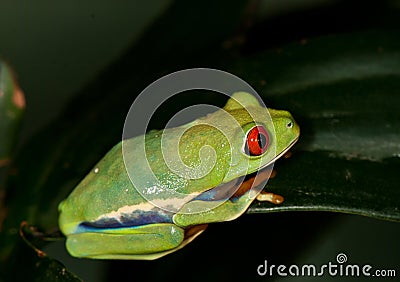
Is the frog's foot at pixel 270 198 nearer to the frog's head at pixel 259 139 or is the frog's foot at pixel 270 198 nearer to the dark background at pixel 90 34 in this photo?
the frog's head at pixel 259 139

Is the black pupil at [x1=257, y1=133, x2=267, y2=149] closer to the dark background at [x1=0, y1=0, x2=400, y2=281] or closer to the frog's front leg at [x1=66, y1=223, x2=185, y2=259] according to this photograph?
the frog's front leg at [x1=66, y1=223, x2=185, y2=259]

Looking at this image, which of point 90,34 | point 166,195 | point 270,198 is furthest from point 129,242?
point 90,34

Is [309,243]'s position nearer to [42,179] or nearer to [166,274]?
[166,274]

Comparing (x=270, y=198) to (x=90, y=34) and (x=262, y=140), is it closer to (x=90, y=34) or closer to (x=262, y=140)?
(x=262, y=140)

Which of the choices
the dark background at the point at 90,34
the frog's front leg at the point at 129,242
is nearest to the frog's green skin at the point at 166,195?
the frog's front leg at the point at 129,242

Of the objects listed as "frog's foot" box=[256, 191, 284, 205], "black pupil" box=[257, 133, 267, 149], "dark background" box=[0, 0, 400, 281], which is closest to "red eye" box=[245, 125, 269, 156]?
"black pupil" box=[257, 133, 267, 149]

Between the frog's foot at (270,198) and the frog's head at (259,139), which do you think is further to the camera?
the frog's head at (259,139)

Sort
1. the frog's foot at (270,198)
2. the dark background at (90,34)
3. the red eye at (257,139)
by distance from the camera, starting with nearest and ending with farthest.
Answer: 1. the frog's foot at (270,198)
2. the red eye at (257,139)
3. the dark background at (90,34)

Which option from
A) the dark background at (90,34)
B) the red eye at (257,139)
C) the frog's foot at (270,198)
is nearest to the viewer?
the frog's foot at (270,198)

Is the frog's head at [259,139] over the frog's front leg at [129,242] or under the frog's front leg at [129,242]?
over
